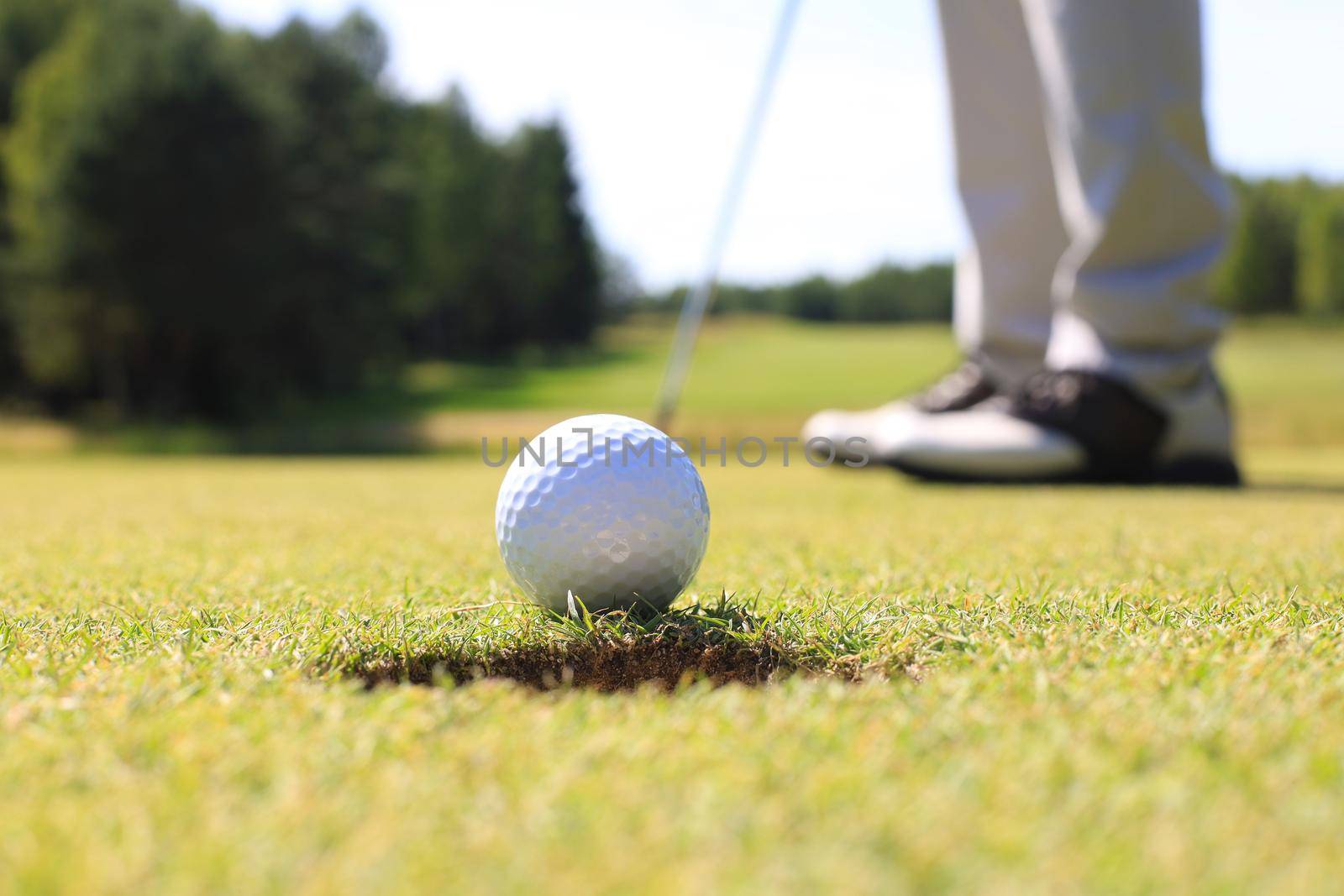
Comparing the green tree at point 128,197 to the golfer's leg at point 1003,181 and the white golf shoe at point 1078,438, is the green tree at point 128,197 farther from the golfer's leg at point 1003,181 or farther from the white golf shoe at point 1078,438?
the white golf shoe at point 1078,438

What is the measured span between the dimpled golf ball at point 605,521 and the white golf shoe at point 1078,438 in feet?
9.52

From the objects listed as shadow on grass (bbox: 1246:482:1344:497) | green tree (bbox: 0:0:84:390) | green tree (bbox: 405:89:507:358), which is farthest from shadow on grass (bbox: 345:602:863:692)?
green tree (bbox: 405:89:507:358)

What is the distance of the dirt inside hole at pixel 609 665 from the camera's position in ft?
4.87

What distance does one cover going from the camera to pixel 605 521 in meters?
1.75

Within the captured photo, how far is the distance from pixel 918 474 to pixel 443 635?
11.6 feet

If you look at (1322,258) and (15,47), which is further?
(1322,258)

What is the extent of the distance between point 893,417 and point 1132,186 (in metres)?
1.49

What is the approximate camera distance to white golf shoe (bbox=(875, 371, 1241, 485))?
4.30m

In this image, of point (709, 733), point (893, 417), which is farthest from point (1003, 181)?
point (709, 733)

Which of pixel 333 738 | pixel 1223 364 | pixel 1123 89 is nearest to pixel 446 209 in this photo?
pixel 1223 364

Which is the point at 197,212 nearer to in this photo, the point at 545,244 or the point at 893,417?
the point at 893,417

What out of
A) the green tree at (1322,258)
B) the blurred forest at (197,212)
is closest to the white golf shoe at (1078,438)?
the blurred forest at (197,212)

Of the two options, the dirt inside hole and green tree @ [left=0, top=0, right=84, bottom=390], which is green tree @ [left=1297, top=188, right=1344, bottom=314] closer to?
green tree @ [left=0, top=0, right=84, bottom=390]

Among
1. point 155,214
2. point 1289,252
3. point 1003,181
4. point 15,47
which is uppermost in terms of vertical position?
point 1289,252
